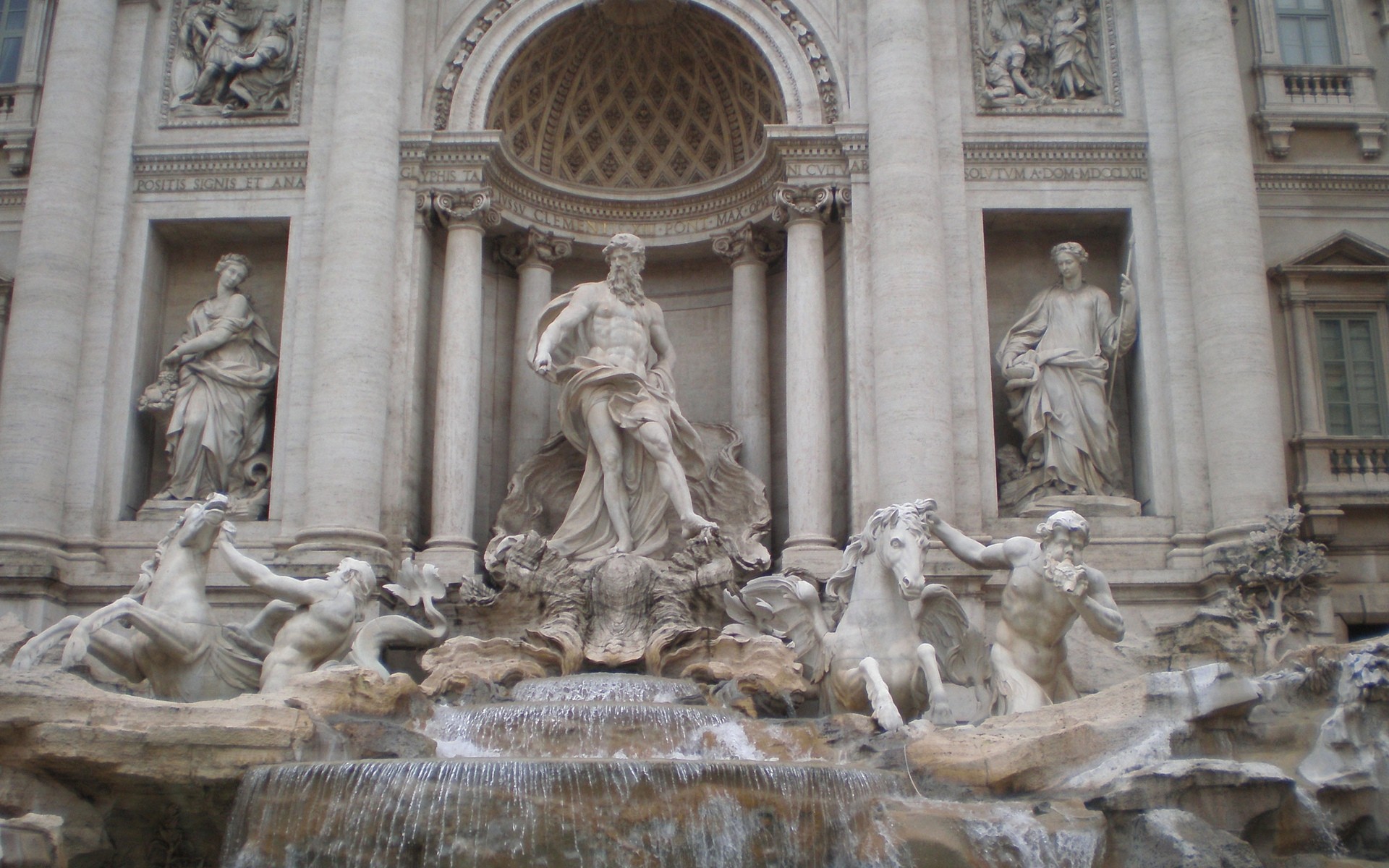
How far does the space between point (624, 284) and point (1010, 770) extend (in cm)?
829

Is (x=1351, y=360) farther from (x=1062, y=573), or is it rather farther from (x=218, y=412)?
(x=218, y=412)

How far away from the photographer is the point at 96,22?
1683cm

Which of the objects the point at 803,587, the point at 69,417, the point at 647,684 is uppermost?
the point at 69,417

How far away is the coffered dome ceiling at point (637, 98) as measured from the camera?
57.2 feet

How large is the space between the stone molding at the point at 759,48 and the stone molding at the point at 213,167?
185 centimetres

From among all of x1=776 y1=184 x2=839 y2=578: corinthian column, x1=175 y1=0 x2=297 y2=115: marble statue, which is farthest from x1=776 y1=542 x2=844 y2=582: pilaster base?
x1=175 y1=0 x2=297 y2=115: marble statue

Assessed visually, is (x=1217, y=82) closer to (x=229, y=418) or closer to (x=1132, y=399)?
(x=1132, y=399)

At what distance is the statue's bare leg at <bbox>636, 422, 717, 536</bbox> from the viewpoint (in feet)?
48.8

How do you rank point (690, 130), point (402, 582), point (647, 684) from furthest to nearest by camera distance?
point (690, 130) < point (402, 582) < point (647, 684)

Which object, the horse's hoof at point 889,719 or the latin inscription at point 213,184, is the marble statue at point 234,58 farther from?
the horse's hoof at point 889,719

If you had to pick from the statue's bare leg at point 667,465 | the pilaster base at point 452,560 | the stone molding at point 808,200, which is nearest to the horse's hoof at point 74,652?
the pilaster base at point 452,560

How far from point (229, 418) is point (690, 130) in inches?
281

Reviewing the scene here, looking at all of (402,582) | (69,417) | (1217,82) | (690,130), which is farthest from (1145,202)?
(69,417)

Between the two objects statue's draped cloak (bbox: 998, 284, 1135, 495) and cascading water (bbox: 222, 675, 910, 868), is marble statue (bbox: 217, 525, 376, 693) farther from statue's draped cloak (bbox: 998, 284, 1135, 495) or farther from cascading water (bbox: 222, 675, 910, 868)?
statue's draped cloak (bbox: 998, 284, 1135, 495)
